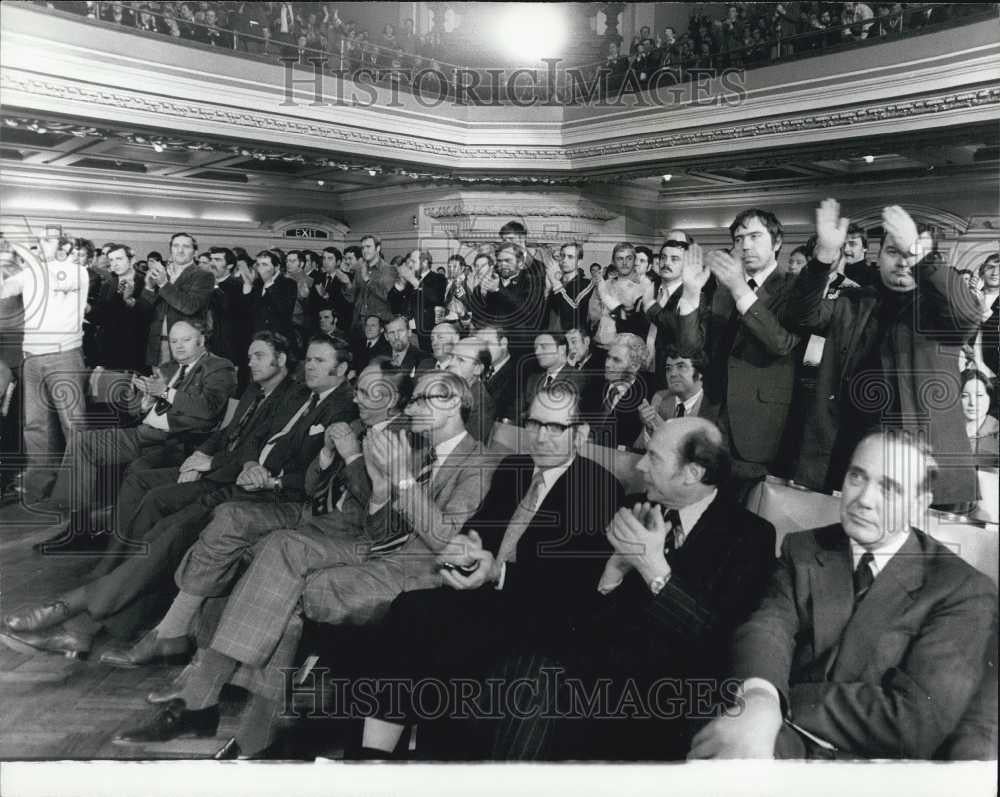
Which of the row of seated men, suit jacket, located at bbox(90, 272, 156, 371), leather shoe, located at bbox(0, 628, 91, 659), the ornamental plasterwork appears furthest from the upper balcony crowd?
leather shoe, located at bbox(0, 628, 91, 659)

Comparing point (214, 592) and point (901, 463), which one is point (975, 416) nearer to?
point (901, 463)

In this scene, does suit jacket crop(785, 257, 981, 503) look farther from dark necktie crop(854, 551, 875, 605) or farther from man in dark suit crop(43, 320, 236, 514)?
man in dark suit crop(43, 320, 236, 514)

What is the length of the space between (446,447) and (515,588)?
0.69 metres

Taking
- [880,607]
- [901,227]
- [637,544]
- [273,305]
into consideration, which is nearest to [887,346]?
[901,227]

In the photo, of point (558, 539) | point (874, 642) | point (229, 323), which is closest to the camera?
point (874, 642)

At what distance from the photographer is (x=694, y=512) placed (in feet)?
11.8

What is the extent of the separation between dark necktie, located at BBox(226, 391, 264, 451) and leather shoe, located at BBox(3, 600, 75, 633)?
1.06 metres

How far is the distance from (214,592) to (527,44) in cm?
286

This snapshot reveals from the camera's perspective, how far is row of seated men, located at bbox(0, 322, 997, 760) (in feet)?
11.3

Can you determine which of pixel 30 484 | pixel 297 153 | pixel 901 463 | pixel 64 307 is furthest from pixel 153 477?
pixel 901 463

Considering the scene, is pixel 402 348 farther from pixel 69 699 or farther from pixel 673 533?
pixel 69 699

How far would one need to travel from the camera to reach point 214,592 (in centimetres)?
392

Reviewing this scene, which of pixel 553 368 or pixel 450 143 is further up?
pixel 450 143

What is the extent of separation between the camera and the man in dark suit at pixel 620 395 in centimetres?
374
